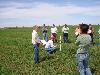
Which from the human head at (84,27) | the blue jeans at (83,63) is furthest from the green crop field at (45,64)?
the human head at (84,27)

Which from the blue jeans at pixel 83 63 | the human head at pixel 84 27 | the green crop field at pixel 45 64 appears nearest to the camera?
the human head at pixel 84 27

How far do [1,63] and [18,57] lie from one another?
2162 mm

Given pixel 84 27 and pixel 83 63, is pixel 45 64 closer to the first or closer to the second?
pixel 83 63

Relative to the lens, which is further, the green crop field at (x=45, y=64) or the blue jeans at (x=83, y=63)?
the green crop field at (x=45, y=64)

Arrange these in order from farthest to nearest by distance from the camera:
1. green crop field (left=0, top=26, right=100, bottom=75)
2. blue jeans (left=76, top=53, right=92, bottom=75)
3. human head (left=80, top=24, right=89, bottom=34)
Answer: green crop field (left=0, top=26, right=100, bottom=75)
blue jeans (left=76, top=53, right=92, bottom=75)
human head (left=80, top=24, right=89, bottom=34)

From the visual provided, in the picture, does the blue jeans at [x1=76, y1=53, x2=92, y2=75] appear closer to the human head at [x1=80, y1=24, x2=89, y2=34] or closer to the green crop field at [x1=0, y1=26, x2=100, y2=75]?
the human head at [x1=80, y1=24, x2=89, y2=34]

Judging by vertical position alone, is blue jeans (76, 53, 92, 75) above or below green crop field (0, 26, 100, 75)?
above

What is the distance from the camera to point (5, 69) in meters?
16.5

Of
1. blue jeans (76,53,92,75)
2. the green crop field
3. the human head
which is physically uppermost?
the human head

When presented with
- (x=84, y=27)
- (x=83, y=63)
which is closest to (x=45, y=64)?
(x=83, y=63)

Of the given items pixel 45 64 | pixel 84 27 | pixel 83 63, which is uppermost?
pixel 84 27

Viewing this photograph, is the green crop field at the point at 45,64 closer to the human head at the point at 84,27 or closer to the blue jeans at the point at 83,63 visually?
the blue jeans at the point at 83,63

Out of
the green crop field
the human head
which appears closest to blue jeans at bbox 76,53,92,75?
the human head

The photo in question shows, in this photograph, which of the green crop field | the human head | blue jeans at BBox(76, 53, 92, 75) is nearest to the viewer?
the human head
